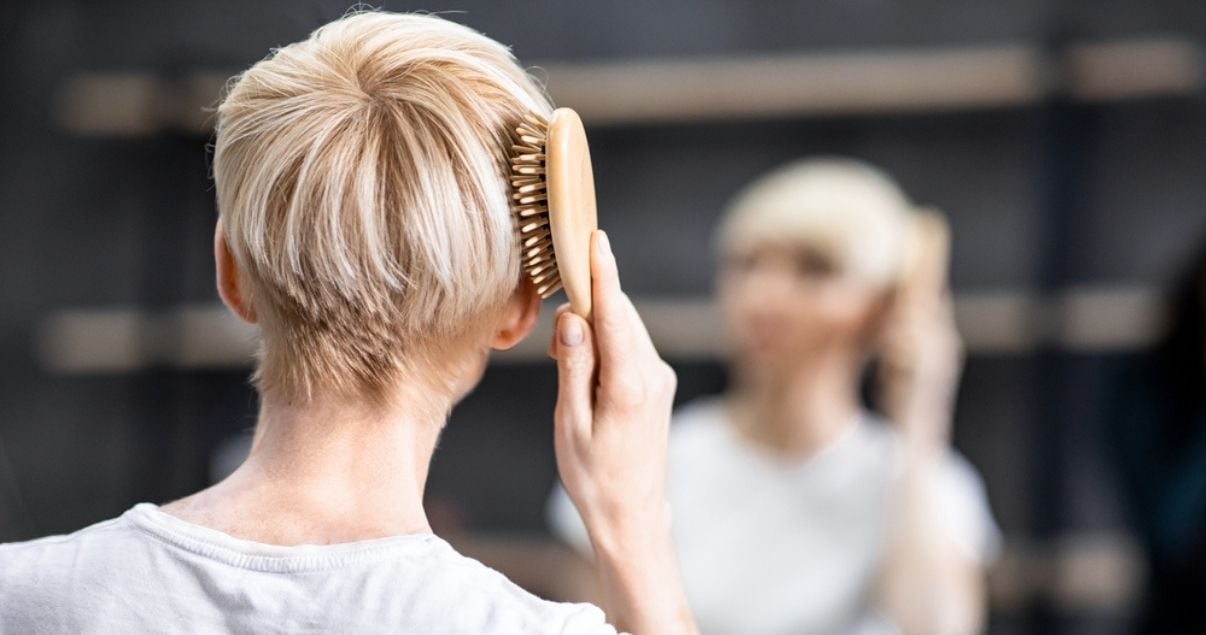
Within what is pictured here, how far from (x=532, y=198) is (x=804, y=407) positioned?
0.90 m

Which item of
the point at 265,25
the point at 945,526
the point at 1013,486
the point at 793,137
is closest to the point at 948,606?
the point at 945,526

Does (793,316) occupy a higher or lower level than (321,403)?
lower

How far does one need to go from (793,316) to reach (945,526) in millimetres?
245

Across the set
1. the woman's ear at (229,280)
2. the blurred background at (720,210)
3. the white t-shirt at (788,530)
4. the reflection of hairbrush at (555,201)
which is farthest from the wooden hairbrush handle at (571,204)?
the blurred background at (720,210)

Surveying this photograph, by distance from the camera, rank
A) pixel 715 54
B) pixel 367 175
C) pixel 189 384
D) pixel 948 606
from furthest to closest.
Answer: pixel 715 54 → pixel 189 384 → pixel 948 606 → pixel 367 175

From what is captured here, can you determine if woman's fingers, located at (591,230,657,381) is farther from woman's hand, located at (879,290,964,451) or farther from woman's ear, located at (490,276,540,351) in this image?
woman's hand, located at (879,290,964,451)

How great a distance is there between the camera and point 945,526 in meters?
1.20

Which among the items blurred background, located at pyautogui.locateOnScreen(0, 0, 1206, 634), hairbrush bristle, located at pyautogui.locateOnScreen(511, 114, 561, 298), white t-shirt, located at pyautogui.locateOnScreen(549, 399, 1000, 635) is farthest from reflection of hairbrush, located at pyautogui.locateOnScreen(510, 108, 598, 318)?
blurred background, located at pyautogui.locateOnScreen(0, 0, 1206, 634)

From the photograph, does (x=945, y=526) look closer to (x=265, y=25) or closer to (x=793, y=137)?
(x=793, y=137)

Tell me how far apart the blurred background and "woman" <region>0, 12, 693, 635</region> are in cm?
104

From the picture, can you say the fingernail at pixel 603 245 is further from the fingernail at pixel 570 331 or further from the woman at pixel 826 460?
the woman at pixel 826 460

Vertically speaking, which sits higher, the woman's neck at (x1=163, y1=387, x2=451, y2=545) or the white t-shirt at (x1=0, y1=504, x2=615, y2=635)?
the woman's neck at (x1=163, y1=387, x2=451, y2=545)

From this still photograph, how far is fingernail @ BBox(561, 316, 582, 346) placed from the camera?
0.41 metres

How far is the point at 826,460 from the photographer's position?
124cm
